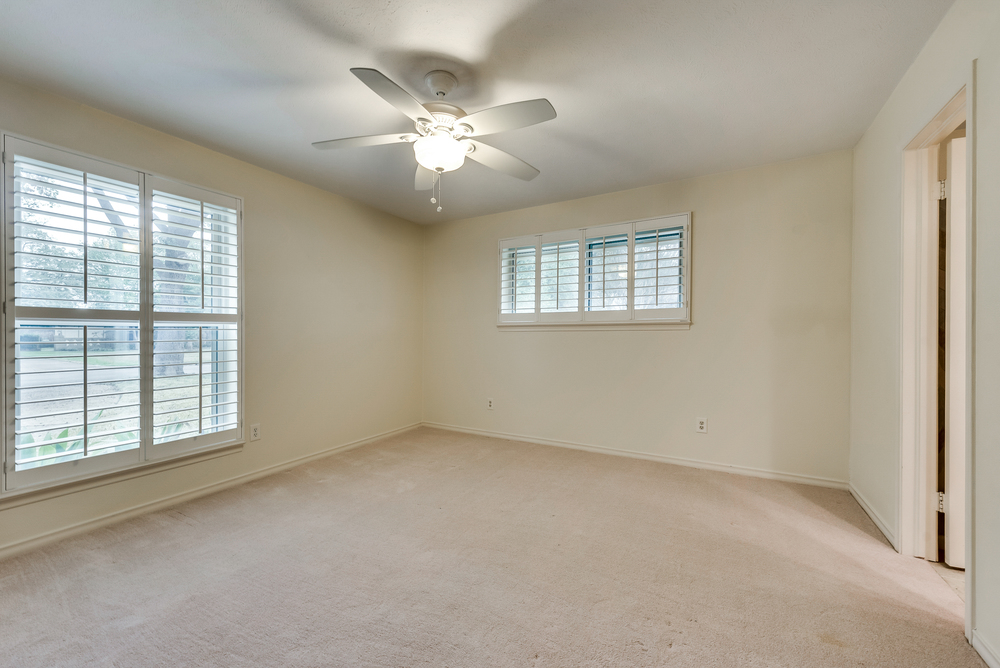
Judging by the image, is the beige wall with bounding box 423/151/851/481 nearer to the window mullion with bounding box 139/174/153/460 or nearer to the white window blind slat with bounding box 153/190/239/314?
the white window blind slat with bounding box 153/190/239/314

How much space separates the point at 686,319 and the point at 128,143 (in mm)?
3952

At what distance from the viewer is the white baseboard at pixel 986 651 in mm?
1277

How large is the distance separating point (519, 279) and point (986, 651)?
3.53 meters

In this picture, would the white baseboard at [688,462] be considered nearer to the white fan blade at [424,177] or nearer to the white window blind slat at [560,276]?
the white window blind slat at [560,276]

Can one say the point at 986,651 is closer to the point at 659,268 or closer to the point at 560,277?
the point at 659,268

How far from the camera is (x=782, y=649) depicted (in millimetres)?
1390

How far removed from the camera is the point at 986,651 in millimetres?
1322

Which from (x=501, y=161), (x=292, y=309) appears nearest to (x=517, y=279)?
(x=501, y=161)

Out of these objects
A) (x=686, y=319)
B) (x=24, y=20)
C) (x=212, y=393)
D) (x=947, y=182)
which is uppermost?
(x=24, y=20)

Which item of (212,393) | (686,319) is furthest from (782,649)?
(212,393)

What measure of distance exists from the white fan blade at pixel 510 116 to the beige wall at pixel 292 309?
2062 millimetres

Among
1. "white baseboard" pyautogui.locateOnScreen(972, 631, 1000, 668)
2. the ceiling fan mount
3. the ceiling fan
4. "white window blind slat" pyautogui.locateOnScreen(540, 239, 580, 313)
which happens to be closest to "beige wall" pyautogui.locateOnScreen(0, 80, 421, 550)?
the ceiling fan

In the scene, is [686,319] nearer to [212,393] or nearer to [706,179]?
[706,179]

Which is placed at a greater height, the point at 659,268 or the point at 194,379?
the point at 659,268
